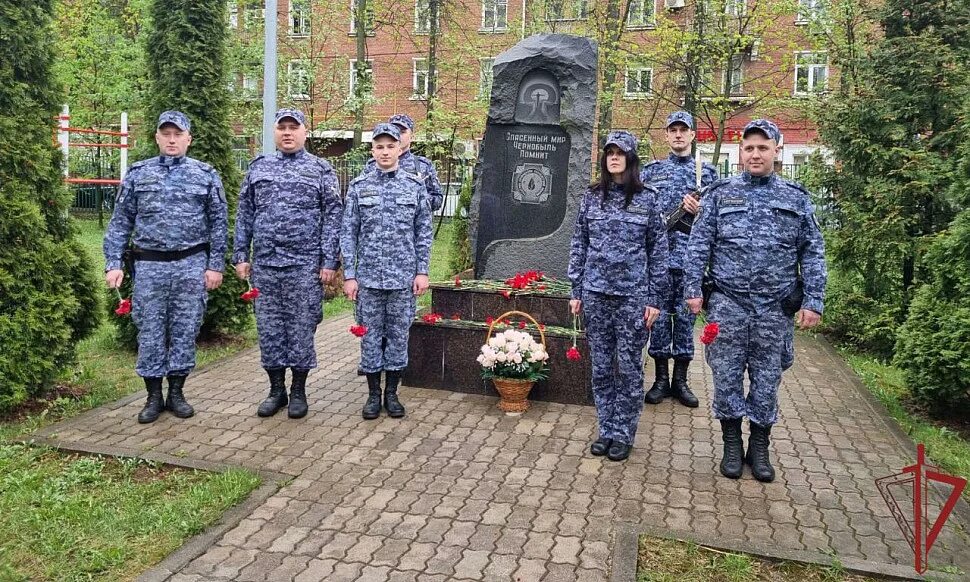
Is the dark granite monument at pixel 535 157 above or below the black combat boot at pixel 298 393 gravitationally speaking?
above

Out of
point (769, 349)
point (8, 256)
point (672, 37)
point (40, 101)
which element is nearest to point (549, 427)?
point (769, 349)

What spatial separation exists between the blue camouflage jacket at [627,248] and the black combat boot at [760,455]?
90cm

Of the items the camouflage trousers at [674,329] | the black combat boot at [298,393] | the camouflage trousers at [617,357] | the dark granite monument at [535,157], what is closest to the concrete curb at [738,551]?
the camouflage trousers at [617,357]

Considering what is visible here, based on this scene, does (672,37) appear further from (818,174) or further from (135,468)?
(135,468)

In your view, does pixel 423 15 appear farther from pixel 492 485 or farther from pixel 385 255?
pixel 492 485

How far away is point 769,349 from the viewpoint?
4.22m

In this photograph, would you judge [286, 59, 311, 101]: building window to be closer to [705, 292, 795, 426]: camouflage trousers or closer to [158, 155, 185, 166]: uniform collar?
[158, 155, 185, 166]: uniform collar

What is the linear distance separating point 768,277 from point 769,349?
0.38m

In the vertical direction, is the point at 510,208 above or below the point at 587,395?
above

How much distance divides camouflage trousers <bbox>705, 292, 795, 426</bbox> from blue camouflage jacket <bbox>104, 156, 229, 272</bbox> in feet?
10.5

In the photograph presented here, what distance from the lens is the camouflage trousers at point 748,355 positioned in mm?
4219

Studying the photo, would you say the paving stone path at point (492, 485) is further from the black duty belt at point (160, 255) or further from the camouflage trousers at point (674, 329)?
the black duty belt at point (160, 255)

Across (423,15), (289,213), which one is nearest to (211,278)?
(289,213)

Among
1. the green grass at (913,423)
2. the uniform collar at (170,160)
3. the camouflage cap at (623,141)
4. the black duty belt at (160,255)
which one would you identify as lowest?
the green grass at (913,423)
